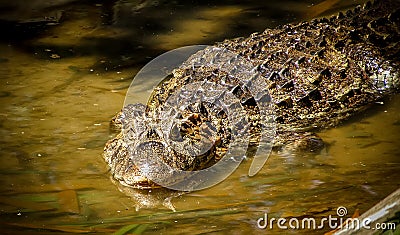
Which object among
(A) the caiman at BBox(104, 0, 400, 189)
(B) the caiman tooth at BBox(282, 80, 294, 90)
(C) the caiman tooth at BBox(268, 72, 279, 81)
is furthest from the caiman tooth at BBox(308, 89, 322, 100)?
(C) the caiman tooth at BBox(268, 72, 279, 81)

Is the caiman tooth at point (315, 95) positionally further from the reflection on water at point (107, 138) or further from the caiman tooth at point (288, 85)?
the reflection on water at point (107, 138)

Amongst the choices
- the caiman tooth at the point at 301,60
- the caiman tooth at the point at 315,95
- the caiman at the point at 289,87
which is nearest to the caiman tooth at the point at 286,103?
the caiman at the point at 289,87

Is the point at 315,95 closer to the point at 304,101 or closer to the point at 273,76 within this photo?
the point at 304,101

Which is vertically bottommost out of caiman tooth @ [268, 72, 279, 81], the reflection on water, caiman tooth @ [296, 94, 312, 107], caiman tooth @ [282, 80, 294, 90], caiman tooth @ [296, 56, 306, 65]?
the reflection on water

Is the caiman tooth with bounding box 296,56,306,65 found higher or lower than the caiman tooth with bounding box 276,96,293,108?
higher

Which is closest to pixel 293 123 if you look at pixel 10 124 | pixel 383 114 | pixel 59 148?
pixel 383 114

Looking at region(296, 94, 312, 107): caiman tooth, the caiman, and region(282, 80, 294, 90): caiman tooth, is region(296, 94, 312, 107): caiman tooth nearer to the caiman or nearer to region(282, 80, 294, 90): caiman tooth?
the caiman

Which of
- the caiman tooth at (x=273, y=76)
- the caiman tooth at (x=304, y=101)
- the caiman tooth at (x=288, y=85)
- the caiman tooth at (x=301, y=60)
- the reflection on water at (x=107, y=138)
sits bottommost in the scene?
the reflection on water at (x=107, y=138)
